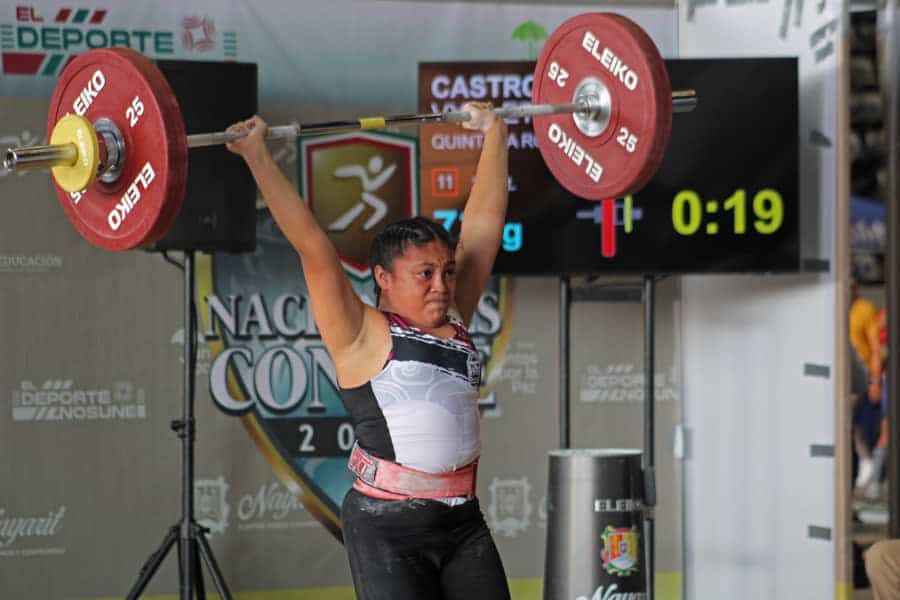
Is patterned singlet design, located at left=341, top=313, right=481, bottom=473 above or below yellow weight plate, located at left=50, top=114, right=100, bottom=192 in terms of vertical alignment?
below

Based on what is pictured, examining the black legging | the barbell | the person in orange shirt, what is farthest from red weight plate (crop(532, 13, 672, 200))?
the person in orange shirt

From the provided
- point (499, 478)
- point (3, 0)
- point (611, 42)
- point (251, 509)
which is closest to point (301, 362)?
point (251, 509)

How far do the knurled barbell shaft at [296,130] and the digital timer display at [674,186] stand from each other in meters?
1.02

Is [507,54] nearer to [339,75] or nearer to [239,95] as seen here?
[339,75]

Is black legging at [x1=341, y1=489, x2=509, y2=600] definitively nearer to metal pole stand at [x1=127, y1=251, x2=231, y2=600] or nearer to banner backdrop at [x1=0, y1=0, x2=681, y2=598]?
metal pole stand at [x1=127, y1=251, x2=231, y2=600]

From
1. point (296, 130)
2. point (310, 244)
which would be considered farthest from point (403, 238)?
point (296, 130)

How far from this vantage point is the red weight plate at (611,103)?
3.11 m

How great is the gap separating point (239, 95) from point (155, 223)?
149cm

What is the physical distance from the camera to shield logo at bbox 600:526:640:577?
404 cm

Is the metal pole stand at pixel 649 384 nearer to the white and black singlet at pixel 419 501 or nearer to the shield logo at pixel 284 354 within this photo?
the shield logo at pixel 284 354

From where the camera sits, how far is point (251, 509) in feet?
15.6

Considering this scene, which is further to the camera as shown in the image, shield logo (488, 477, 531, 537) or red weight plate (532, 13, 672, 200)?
shield logo (488, 477, 531, 537)

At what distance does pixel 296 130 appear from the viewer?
2895 millimetres

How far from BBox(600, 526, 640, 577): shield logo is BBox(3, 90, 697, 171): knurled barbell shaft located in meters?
1.40
